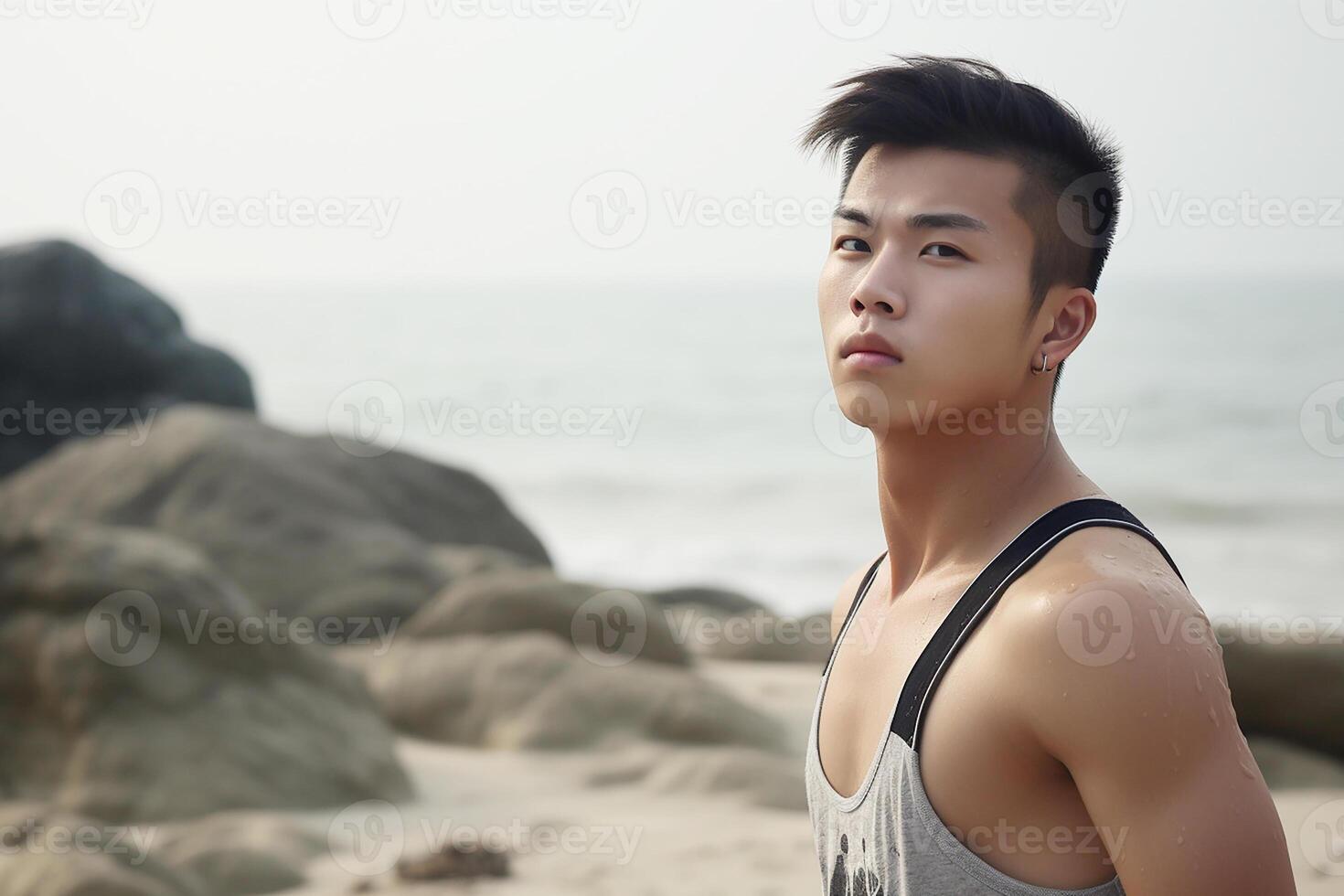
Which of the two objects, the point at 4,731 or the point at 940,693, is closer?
the point at 940,693

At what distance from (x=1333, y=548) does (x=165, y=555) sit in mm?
15607

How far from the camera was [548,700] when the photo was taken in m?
6.55

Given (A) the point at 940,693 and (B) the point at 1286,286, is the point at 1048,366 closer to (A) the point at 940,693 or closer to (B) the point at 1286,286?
(A) the point at 940,693

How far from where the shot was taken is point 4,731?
5.30 meters

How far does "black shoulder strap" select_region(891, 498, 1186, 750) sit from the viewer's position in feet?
5.47

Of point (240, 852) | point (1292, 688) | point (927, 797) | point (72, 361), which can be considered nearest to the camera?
point (927, 797)

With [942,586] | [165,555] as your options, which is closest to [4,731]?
[165,555]

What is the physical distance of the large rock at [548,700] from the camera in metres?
6.41

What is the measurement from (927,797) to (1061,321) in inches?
26.1

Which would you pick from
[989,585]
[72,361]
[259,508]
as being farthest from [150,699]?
[72,361]

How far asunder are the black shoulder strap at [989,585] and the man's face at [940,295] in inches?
7.4
